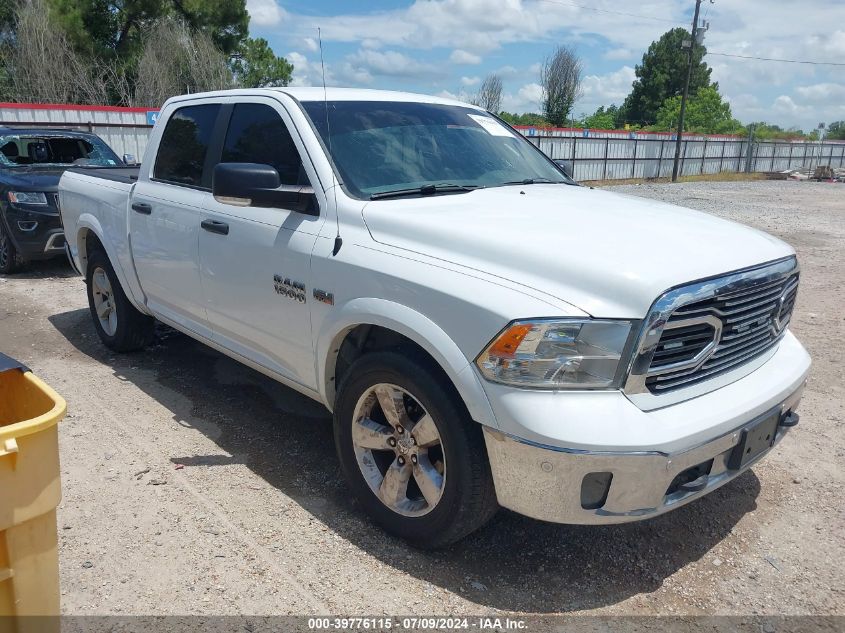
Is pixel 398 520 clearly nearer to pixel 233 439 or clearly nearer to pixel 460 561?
pixel 460 561

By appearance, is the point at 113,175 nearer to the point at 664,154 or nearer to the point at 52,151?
the point at 52,151

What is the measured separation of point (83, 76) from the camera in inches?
1064

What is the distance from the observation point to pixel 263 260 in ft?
11.7

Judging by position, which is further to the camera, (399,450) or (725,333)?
(399,450)

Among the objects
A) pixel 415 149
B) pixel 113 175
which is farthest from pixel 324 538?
pixel 113 175

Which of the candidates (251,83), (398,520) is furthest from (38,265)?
(251,83)

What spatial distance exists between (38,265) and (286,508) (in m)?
7.70

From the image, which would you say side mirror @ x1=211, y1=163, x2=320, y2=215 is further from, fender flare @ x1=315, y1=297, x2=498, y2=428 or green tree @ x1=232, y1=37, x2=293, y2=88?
green tree @ x1=232, y1=37, x2=293, y2=88

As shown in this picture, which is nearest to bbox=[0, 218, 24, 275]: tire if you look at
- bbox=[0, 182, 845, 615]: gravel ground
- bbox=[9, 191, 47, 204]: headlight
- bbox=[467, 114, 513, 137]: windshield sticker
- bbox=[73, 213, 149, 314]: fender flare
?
bbox=[9, 191, 47, 204]: headlight

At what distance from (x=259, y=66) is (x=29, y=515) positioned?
4082 cm

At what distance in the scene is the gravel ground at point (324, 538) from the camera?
9.13 ft

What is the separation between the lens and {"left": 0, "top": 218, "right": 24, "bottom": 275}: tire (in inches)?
336

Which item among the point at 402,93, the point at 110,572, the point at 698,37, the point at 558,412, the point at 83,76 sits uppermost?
the point at 698,37

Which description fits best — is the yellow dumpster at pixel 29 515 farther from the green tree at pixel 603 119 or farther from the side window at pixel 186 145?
the green tree at pixel 603 119
